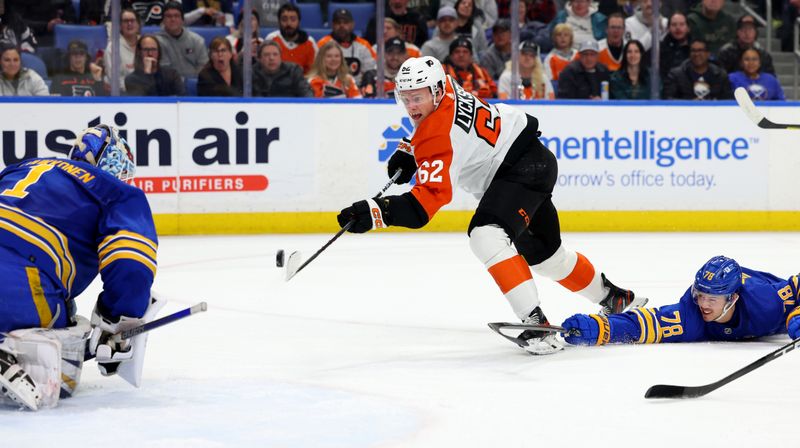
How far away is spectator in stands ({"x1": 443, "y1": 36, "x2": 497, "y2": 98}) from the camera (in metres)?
8.18

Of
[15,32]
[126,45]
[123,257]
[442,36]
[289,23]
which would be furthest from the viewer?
[442,36]

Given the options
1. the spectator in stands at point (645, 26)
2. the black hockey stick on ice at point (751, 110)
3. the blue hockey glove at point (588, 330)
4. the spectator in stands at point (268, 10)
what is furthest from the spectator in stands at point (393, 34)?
the blue hockey glove at point (588, 330)

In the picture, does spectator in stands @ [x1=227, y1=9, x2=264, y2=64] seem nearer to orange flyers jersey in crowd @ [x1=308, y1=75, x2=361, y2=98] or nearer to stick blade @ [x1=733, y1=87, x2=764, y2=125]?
orange flyers jersey in crowd @ [x1=308, y1=75, x2=361, y2=98]

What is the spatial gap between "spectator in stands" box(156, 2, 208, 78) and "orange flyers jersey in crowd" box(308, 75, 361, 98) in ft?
2.47

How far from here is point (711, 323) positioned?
166 inches

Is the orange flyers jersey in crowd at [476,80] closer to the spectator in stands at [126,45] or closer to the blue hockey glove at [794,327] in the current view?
the spectator in stands at [126,45]

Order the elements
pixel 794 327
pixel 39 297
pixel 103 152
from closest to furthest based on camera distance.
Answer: pixel 39 297
pixel 103 152
pixel 794 327

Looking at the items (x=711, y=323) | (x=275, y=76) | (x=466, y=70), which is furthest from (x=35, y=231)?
(x=466, y=70)

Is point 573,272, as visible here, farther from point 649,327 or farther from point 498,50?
point 498,50

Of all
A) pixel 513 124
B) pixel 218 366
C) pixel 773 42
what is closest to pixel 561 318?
pixel 513 124

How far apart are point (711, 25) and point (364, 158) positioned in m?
2.70

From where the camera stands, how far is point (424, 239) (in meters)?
7.87

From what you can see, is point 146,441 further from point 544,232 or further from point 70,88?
point 70,88

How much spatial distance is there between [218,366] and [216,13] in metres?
4.56
